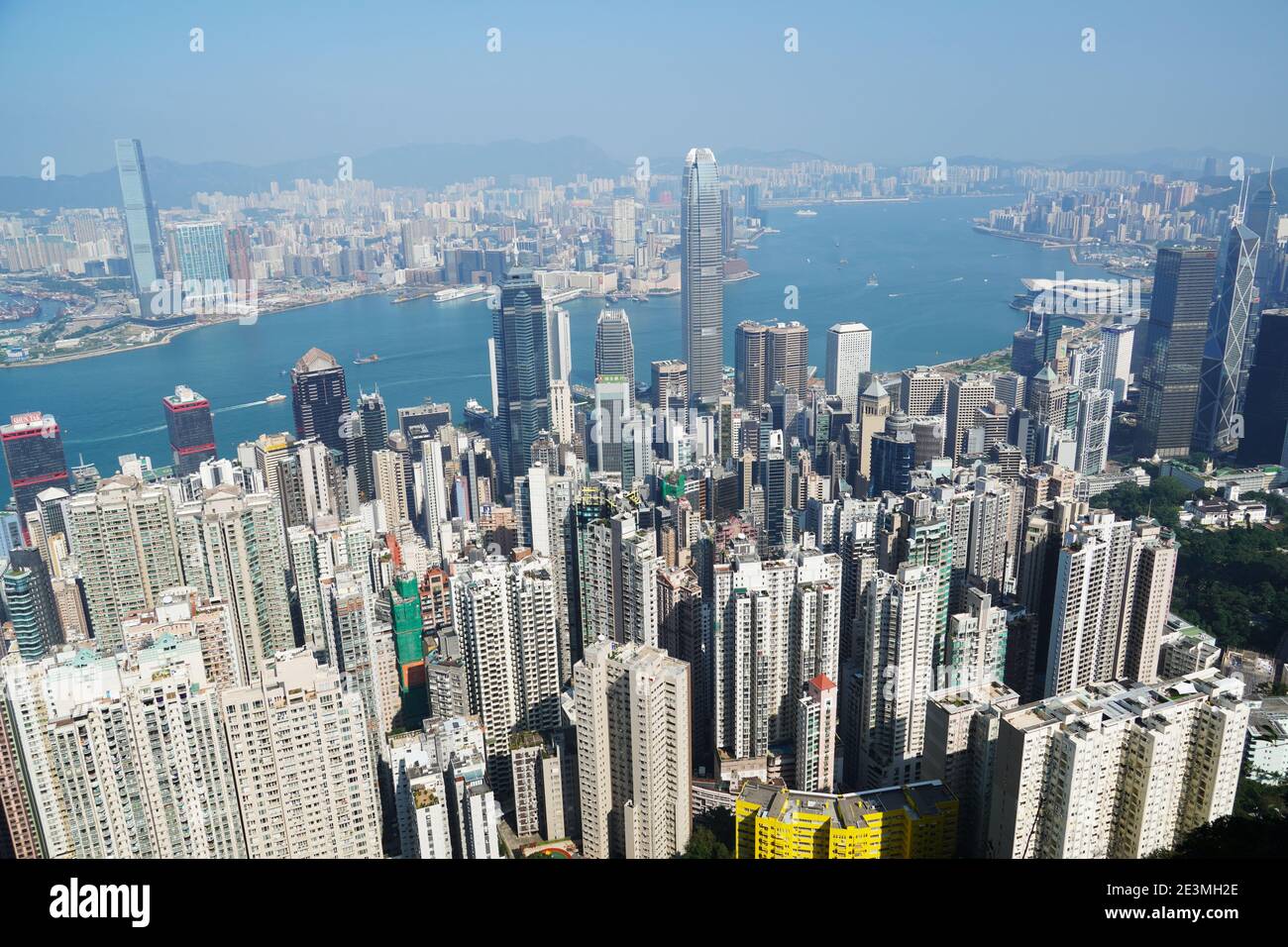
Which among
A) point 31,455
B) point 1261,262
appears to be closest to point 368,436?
point 31,455

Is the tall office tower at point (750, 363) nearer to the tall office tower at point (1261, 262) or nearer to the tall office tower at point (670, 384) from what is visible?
the tall office tower at point (670, 384)

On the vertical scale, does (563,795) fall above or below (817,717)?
below

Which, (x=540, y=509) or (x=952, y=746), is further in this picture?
(x=540, y=509)

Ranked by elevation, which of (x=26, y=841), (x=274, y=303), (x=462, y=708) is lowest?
(x=462, y=708)
